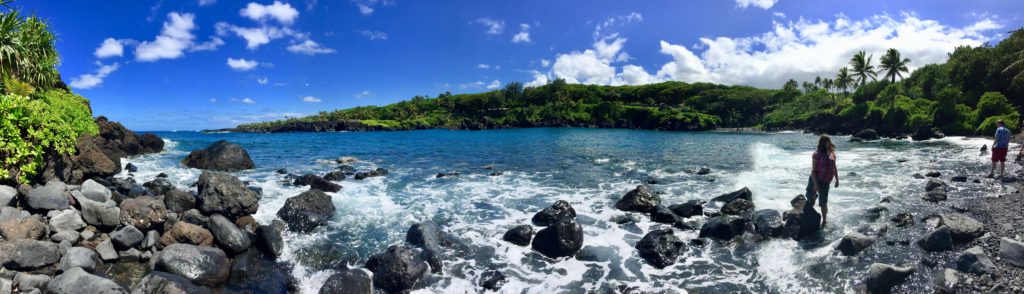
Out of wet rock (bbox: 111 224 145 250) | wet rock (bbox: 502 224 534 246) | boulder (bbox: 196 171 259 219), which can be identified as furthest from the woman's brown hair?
wet rock (bbox: 111 224 145 250)

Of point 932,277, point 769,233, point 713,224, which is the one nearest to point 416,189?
point 713,224

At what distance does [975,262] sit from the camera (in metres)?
8.25

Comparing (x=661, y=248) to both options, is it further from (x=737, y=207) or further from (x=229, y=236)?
(x=229, y=236)

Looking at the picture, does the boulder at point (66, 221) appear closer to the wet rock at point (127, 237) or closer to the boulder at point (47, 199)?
the boulder at point (47, 199)

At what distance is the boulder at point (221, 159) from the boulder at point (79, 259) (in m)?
16.9

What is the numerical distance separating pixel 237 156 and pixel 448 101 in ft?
521

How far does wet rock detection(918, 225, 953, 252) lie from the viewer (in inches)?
375

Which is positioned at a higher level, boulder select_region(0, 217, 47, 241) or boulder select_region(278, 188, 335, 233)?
boulder select_region(0, 217, 47, 241)

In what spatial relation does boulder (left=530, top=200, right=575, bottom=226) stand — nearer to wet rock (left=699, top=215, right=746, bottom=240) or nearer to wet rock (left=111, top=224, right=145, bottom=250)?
wet rock (left=699, top=215, right=746, bottom=240)

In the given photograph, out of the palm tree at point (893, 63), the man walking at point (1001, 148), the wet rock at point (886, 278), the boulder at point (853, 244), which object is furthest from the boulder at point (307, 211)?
the palm tree at point (893, 63)

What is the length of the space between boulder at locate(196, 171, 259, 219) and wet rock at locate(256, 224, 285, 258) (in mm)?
2464

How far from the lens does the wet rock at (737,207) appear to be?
14531mm

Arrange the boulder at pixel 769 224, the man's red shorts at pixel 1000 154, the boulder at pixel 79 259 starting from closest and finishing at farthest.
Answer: the boulder at pixel 79 259
the boulder at pixel 769 224
the man's red shorts at pixel 1000 154

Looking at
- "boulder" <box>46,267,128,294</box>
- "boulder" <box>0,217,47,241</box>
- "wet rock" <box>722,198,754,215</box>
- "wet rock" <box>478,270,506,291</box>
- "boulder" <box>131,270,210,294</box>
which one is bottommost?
"wet rock" <box>478,270,506,291</box>
